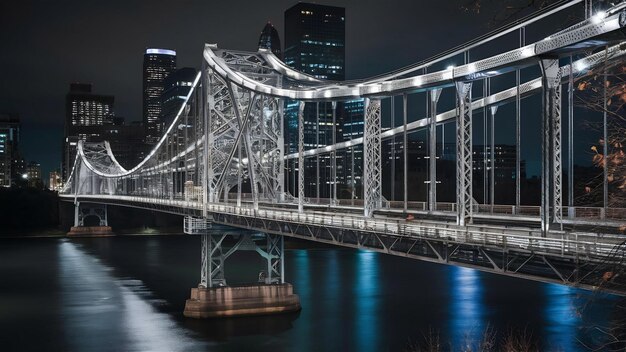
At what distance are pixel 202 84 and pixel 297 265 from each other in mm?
23517

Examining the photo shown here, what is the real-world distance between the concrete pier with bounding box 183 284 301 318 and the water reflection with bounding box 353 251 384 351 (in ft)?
15.3

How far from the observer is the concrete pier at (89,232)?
124812 millimetres

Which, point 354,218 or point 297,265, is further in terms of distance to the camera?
point 297,265

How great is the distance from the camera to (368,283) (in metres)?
60.4

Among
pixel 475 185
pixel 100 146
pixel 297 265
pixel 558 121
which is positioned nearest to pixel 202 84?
pixel 297 265

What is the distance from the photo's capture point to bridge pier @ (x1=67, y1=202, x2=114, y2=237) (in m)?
125

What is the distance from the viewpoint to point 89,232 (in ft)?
412

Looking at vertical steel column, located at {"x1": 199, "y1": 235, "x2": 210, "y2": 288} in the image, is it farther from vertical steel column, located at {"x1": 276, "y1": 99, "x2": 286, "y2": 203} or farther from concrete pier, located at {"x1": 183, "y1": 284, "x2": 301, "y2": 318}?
vertical steel column, located at {"x1": 276, "y1": 99, "x2": 286, "y2": 203}

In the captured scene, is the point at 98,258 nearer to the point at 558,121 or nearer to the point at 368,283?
the point at 368,283

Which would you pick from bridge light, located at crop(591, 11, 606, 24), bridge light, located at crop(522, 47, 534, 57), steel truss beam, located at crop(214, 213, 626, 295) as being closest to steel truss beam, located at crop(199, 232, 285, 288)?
steel truss beam, located at crop(214, 213, 626, 295)

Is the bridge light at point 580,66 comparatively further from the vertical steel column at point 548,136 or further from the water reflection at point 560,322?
→ the water reflection at point 560,322

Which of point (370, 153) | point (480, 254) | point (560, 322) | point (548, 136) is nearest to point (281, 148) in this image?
point (370, 153)

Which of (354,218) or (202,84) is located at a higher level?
(202,84)

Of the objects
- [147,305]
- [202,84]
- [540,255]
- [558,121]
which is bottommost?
[147,305]
